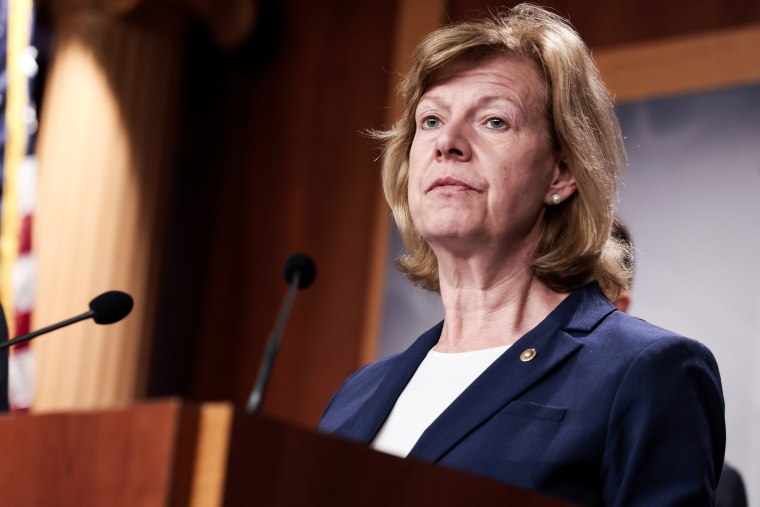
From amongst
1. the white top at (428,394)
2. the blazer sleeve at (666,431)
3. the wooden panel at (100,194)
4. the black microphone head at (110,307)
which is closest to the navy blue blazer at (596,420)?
the blazer sleeve at (666,431)

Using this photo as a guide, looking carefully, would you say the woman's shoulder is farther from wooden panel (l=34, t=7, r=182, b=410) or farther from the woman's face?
wooden panel (l=34, t=7, r=182, b=410)

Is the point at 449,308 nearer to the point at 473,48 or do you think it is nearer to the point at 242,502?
the point at 473,48

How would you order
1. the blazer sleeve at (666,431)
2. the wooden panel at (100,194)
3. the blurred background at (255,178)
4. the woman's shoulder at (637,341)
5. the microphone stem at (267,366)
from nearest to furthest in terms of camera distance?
the microphone stem at (267,366)
the blazer sleeve at (666,431)
the woman's shoulder at (637,341)
the blurred background at (255,178)
the wooden panel at (100,194)

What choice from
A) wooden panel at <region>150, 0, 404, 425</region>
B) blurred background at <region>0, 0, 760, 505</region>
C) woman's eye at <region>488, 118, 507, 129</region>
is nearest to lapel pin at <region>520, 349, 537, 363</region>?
woman's eye at <region>488, 118, 507, 129</region>

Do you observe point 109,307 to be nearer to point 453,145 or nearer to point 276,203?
point 453,145

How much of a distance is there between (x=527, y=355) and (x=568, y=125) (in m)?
0.53

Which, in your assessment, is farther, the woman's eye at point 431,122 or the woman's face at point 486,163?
the woman's eye at point 431,122

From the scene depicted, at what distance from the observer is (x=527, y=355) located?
2170 mm

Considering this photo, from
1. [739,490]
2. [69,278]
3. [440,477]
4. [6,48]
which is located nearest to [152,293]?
[69,278]

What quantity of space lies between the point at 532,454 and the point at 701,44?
3.15 metres

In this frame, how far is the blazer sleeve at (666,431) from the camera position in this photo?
1.90 m

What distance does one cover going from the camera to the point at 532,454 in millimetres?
1960

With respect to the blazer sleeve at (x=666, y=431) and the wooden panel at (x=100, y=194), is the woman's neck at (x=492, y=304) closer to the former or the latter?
the blazer sleeve at (x=666, y=431)

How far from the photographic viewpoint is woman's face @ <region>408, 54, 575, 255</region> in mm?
2387
